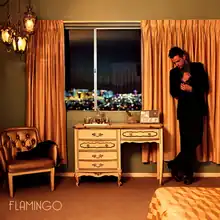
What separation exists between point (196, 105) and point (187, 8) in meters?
1.53

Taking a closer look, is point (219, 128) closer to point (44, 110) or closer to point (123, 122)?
point (123, 122)

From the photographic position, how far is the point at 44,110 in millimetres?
4574

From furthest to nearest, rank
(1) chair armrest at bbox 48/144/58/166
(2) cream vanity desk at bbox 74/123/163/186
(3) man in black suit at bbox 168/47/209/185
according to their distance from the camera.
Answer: (3) man in black suit at bbox 168/47/209/185 < (2) cream vanity desk at bbox 74/123/163/186 < (1) chair armrest at bbox 48/144/58/166

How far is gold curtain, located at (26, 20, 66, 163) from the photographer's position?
179 inches

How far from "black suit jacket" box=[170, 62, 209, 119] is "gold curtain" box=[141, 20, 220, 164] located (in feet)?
0.52

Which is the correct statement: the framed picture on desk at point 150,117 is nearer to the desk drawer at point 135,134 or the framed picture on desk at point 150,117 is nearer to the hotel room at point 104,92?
the hotel room at point 104,92

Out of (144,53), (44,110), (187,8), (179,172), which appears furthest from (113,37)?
(179,172)

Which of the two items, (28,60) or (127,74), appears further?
(127,74)

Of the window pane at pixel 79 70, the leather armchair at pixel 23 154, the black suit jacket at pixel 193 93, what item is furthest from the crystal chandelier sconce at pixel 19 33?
the black suit jacket at pixel 193 93

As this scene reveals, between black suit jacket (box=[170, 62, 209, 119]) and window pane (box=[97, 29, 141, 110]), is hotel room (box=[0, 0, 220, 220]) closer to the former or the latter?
window pane (box=[97, 29, 141, 110])

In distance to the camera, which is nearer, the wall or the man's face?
the man's face

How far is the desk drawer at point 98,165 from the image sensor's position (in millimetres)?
4137

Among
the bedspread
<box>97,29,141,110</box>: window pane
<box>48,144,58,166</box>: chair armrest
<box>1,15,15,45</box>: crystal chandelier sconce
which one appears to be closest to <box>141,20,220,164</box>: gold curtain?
<box>97,29,141,110</box>: window pane

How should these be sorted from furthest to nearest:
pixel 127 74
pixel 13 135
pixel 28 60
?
pixel 127 74 → pixel 28 60 → pixel 13 135
